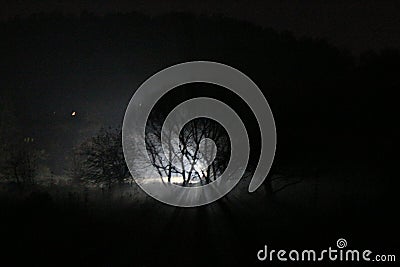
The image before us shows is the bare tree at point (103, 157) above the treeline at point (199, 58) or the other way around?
the other way around

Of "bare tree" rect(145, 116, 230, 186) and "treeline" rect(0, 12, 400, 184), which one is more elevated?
"treeline" rect(0, 12, 400, 184)

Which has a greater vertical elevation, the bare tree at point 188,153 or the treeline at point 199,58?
the treeline at point 199,58

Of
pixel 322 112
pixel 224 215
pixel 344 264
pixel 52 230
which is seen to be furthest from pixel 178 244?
pixel 322 112

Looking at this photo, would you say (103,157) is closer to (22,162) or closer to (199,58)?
(22,162)

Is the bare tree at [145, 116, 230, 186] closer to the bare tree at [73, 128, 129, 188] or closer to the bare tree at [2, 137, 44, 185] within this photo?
the bare tree at [73, 128, 129, 188]

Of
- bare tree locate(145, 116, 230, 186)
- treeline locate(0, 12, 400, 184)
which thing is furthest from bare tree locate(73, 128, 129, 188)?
bare tree locate(145, 116, 230, 186)

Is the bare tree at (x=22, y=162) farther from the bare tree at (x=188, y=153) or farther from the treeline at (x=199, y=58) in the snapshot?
the bare tree at (x=188, y=153)

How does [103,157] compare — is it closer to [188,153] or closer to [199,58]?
[188,153]

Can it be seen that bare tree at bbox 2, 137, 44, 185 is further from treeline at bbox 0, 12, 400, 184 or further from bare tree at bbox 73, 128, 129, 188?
bare tree at bbox 73, 128, 129, 188

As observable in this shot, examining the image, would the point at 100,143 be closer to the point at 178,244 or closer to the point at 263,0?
the point at 178,244

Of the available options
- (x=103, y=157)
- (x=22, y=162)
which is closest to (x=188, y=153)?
(x=103, y=157)

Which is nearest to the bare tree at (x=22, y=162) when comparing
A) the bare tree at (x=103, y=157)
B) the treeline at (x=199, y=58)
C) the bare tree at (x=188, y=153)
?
the treeline at (x=199, y=58)

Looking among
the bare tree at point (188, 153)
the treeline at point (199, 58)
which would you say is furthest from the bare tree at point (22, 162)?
the bare tree at point (188, 153)

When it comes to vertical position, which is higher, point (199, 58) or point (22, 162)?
point (199, 58)
